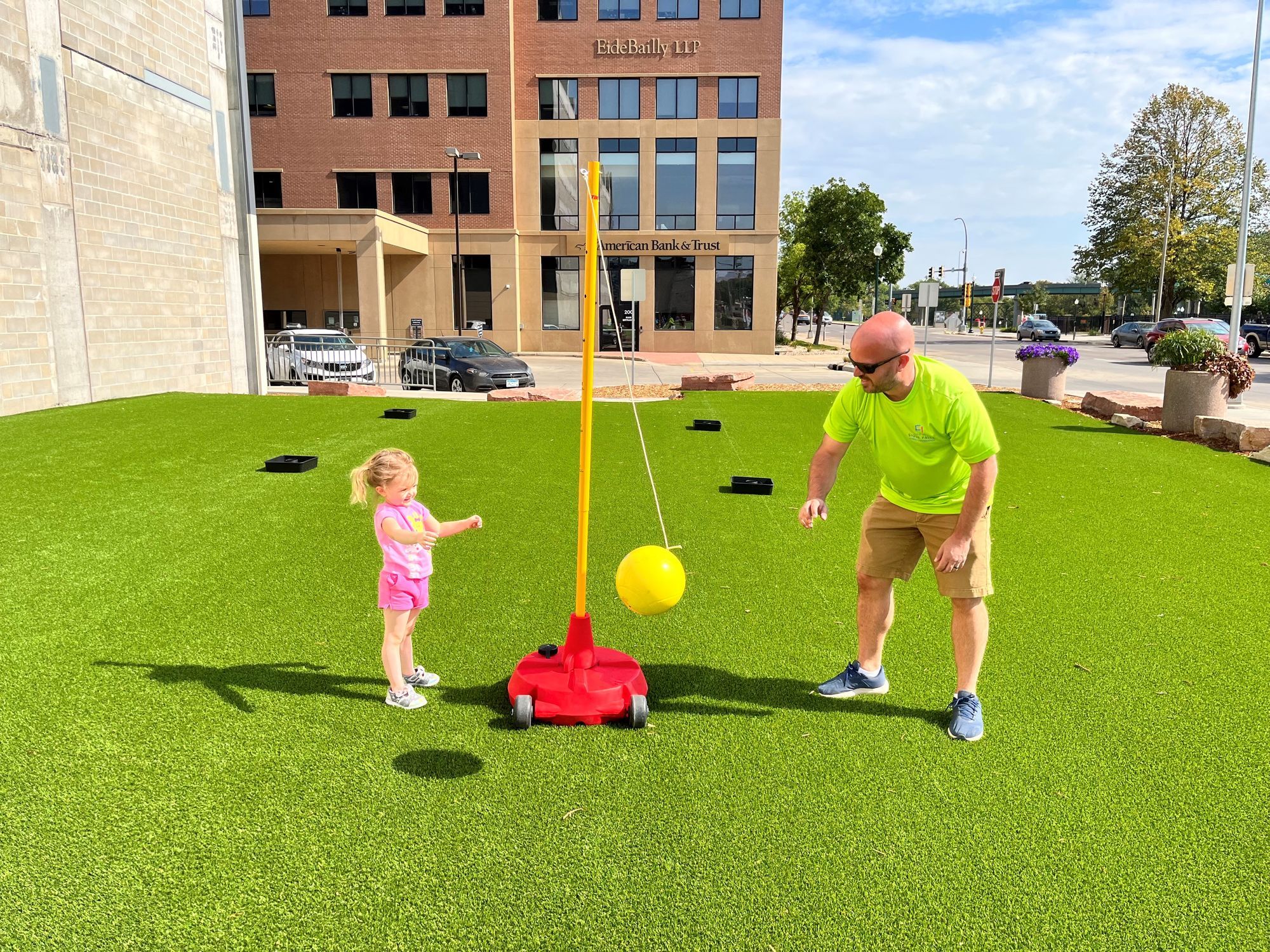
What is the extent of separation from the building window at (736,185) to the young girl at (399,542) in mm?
40391

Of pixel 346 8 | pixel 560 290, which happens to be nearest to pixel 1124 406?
pixel 560 290

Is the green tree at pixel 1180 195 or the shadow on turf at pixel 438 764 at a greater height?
the green tree at pixel 1180 195

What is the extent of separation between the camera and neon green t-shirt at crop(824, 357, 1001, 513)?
3471 mm

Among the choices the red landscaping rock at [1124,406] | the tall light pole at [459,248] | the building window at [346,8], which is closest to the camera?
the red landscaping rock at [1124,406]

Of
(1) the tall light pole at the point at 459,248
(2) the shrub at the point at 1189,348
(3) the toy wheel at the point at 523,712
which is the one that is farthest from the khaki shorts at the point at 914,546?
(1) the tall light pole at the point at 459,248

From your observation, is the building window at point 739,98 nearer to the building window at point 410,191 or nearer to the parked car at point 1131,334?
the building window at point 410,191

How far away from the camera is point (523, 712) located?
3.81m

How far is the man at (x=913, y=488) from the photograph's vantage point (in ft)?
11.4

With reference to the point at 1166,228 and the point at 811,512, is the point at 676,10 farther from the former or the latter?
the point at 811,512

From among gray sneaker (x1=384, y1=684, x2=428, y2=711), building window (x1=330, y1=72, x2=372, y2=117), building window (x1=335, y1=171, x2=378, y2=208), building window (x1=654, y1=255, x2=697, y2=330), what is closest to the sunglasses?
gray sneaker (x1=384, y1=684, x2=428, y2=711)

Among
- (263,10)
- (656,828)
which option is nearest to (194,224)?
(656,828)

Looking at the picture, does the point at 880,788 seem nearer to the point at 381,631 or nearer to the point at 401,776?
the point at 401,776

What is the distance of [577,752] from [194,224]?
18086 mm

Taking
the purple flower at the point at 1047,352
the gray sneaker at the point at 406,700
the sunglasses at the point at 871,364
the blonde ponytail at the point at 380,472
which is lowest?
the gray sneaker at the point at 406,700
